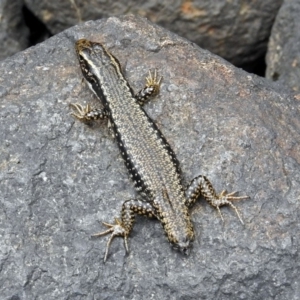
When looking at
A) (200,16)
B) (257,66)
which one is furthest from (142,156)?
(257,66)

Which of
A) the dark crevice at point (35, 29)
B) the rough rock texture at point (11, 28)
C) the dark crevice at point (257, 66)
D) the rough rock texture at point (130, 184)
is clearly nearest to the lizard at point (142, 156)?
the rough rock texture at point (130, 184)

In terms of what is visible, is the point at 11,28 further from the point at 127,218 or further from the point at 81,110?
the point at 127,218

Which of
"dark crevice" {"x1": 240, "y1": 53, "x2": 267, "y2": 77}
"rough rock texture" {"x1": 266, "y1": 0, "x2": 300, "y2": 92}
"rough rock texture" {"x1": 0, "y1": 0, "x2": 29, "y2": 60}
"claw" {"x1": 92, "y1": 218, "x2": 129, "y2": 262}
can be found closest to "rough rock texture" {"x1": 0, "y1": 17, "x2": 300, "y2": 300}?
"claw" {"x1": 92, "y1": 218, "x2": 129, "y2": 262}

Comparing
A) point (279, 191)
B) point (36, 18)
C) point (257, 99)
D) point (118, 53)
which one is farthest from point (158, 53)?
point (36, 18)

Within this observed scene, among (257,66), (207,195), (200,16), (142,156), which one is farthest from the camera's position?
(257,66)

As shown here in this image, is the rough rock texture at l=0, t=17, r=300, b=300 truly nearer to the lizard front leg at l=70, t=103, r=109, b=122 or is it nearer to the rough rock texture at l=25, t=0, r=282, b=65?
the lizard front leg at l=70, t=103, r=109, b=122
